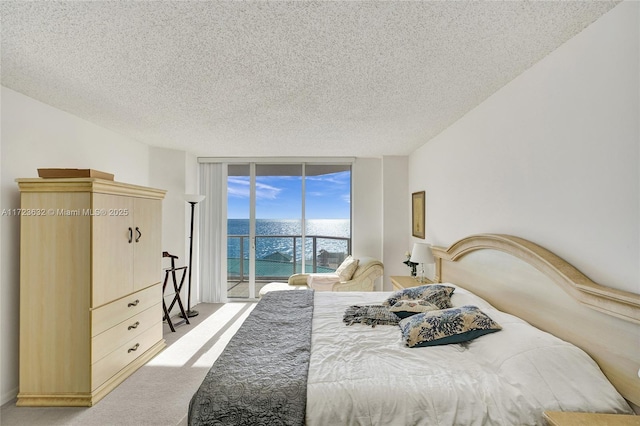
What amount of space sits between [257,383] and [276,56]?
1864 millimetres

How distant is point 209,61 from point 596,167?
2.28m

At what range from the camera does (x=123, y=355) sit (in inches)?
105

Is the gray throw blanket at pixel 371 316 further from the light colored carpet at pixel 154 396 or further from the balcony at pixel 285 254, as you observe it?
the balcony at pixel 285 254

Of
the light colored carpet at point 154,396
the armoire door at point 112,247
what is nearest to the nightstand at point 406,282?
the light colored carpet at point 154,396

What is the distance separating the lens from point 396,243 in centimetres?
484

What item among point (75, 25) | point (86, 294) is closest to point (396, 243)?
point (86, 294)

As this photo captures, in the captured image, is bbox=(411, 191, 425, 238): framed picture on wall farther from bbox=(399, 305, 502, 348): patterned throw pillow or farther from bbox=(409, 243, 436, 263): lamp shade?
bbox=(399, 305, 502, 348): patterned throw pillow

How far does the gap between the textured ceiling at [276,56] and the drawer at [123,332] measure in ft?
6.54

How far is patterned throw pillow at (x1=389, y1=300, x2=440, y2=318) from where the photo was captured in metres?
2.29

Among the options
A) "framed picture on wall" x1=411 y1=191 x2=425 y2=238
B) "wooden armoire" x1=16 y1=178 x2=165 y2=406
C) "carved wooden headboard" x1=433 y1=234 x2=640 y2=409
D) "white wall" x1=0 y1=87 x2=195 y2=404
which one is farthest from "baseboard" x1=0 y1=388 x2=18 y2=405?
"framed picture on wall" x1=411 y1=191 x2=425 y2=238

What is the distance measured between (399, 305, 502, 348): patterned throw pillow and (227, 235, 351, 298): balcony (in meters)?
3.40

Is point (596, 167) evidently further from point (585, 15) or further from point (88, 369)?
point (88, 369)

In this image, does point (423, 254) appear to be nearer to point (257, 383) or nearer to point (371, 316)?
point (371, 316)

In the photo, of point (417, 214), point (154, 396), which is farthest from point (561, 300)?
point (154, 396)
